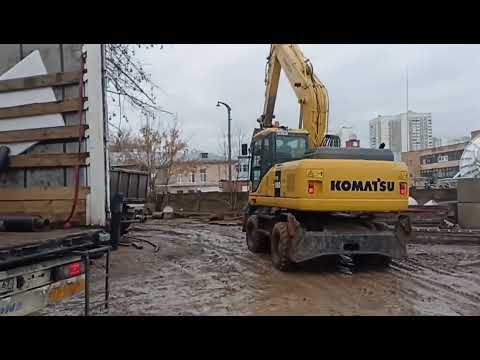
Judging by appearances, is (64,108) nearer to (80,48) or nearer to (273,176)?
(80,48)

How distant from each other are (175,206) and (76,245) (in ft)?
66.7

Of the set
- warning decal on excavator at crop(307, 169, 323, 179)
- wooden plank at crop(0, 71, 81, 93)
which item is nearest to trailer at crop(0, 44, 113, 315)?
wooden plank at crop(0, 71, 81, 93)

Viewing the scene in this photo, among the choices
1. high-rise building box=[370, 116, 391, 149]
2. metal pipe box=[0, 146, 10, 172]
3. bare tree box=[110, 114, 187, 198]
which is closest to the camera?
metal pipe box=[0, 146, 10, 172]

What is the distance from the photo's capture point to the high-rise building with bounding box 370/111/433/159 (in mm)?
62781

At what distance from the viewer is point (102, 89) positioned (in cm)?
436

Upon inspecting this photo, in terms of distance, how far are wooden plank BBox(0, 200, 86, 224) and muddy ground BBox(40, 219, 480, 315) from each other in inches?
37.7

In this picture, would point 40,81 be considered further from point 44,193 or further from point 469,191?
point 469,191

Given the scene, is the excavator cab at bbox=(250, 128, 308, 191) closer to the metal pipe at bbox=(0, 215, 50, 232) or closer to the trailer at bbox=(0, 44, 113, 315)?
the trailer at bbox=(0, 44, 113, 315)

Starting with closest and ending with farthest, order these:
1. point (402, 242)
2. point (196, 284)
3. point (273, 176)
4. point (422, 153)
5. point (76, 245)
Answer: point (76, 245)
point (196, 284)
point (402, 242)
point (273, 176)
point (422, 153)

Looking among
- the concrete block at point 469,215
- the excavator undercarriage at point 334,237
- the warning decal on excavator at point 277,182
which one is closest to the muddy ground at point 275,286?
the excavator undercarriage at point 334,237

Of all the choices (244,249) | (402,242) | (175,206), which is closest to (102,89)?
(402,242)

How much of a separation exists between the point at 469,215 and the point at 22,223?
12627 millimetres

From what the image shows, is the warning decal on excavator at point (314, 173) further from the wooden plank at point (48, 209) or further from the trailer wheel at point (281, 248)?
the wooden plank at point (48, 209)

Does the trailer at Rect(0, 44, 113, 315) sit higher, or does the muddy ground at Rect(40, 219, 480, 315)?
the trailer at Rect(0, 44, 113, 315)
